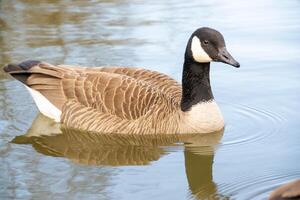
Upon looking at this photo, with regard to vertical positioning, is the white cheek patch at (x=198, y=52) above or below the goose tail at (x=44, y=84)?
above

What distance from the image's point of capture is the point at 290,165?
7.56m

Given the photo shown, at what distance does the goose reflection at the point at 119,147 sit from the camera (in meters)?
8.06

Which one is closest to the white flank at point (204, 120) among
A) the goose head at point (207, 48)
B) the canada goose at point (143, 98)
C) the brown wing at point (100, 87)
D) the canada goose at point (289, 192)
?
the canada goose at point (143, 98)

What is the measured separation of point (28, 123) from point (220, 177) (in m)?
2.78

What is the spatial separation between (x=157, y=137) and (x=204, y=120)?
56cm

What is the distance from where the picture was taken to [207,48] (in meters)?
8.78

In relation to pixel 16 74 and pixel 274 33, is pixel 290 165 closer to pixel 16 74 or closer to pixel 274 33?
pixel 16 74

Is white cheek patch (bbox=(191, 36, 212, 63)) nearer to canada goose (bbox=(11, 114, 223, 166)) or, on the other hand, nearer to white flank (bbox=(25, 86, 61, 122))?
canada goose (bbox=(11, 114, 223, 166))

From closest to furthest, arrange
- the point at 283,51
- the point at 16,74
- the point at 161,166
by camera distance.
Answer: the point at 161,166, the point at 16,74, the point at 283,51

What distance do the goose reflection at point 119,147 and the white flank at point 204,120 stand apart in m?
0.07

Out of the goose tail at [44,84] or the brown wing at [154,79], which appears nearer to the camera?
Answer: the brown wing at [154,79]

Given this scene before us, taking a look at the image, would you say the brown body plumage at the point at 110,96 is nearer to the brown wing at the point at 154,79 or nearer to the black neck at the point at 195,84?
the brown wing at the point at 154,79

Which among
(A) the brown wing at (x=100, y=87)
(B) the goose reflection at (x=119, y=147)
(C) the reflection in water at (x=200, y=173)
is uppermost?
(A) the brown wing at (x=100, y=87)

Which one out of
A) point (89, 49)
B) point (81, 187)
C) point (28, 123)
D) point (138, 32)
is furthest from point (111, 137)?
point (138, 32)
